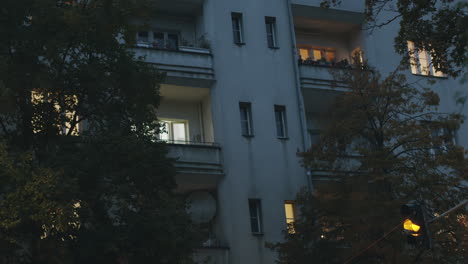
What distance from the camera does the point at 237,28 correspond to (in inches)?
1396

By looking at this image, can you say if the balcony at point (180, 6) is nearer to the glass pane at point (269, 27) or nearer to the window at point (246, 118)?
the glass pane at point (269, 27)

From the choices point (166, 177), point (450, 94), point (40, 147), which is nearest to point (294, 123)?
point (450, 94)

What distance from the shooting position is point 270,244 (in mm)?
29688

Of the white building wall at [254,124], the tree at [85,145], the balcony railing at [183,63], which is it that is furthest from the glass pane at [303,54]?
the tree at [85,145]

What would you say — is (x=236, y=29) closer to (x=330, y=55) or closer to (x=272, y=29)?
(x=272, y=29)

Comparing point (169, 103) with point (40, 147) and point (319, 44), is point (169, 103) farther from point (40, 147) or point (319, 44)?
point (40, 147)

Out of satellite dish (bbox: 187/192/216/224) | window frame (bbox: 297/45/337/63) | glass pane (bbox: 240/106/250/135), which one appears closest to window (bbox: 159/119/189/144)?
glass pane (bbox: 240/106/250/135)

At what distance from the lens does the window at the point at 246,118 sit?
33.8 m

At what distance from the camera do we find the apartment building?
105 ft

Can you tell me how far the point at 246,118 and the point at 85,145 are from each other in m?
11.8

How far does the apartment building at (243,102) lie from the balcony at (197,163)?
40 mm

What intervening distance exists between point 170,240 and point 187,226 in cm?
115

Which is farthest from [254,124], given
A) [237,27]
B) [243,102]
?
[237,27]

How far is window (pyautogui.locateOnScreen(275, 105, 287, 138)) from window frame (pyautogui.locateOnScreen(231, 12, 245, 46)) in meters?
3.33
